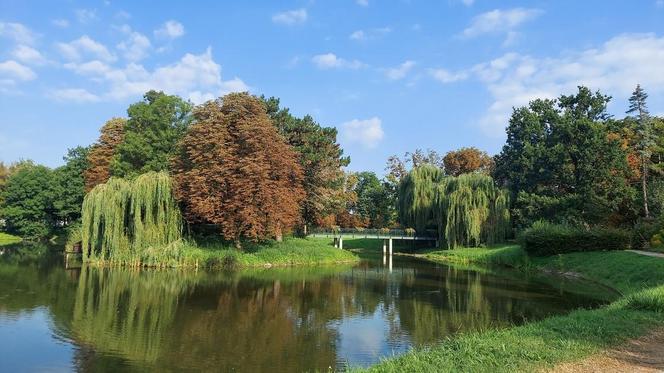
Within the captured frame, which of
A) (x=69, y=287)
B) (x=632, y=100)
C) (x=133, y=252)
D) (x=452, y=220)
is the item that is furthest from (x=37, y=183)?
(x=632, y=100)

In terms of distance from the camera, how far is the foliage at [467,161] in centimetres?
6756

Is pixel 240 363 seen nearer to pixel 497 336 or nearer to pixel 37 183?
pixel 497 336

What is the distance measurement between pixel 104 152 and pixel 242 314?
35915 mm

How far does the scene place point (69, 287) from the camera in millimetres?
22000

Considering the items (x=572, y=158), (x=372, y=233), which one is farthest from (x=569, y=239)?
(x=372, y=233)

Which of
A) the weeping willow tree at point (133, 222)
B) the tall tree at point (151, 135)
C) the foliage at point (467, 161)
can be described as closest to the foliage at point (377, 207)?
the foliage at point (467, 161)

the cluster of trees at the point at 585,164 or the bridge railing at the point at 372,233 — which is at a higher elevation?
the cluster of trees at the point at 585,164

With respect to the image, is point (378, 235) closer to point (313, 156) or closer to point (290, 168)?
point (313, 156)

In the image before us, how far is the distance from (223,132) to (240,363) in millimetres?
22883

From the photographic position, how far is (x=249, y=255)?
111ft

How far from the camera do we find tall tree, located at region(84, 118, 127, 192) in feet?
150

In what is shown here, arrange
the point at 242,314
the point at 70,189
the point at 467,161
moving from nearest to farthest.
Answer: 1. the point at 242,314
2. the point at 70,189
3. the point at 467,161

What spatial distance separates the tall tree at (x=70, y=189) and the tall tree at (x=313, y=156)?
905 inches

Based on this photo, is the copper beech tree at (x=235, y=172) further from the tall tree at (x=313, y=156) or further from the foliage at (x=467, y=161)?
the foliage at (x=467, y=161)
